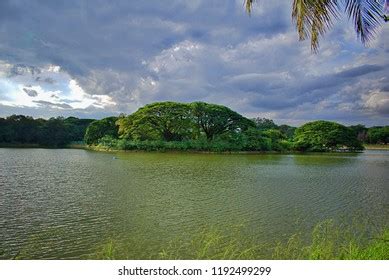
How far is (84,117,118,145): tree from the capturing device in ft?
150

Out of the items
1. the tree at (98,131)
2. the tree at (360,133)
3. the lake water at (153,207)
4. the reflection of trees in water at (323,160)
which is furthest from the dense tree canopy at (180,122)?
the lake water at (153,207)

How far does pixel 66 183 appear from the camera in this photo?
1209 centimetres

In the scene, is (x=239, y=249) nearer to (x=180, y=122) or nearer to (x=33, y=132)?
(x=180, y=122)

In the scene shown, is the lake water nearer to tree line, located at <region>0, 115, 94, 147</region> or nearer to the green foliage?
tree line, located at <region>0, 115, 94, 147</region>

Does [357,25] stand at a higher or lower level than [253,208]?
higher

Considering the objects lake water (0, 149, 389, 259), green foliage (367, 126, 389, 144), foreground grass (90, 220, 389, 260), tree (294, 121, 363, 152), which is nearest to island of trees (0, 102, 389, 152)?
tree (294, 121, 363, 152)

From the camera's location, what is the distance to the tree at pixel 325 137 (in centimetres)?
4450

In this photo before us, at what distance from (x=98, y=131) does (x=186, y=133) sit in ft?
44.3

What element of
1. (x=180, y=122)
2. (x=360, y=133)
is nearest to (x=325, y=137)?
(x=360, y=133)

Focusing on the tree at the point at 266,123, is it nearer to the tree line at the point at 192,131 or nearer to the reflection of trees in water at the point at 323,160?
the tree line at the point at 192,131

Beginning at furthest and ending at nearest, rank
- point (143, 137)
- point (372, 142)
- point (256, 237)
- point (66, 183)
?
point (372, 142) → point (143, 137) → point (66, 183) → point (256, 237)

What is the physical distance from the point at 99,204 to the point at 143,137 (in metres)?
30.1
